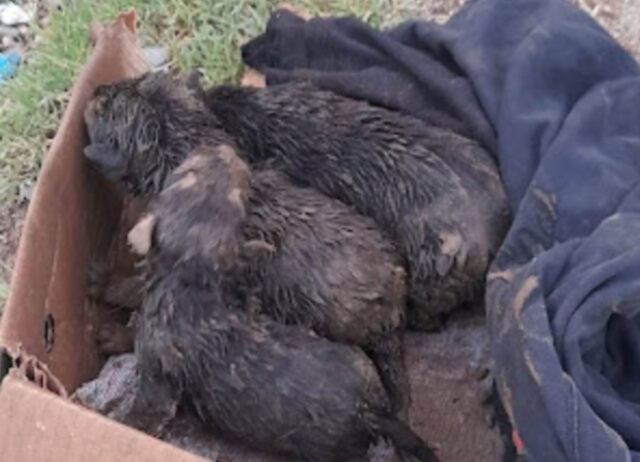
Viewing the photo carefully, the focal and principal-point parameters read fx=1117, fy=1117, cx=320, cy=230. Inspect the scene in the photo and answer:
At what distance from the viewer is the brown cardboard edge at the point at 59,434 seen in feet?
6.81

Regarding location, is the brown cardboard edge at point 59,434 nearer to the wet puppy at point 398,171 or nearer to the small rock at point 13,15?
the wet puppy at point 398,171

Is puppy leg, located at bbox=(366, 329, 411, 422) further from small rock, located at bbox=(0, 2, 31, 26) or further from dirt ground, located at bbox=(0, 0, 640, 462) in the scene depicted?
small rock, located at bbox=(0, 2, 31, 26)

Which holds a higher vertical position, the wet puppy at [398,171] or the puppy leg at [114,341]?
the wet puppy at [398,171]

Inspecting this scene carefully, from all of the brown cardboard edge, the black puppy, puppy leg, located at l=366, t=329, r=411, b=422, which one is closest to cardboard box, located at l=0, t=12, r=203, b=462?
the brown cardboard edge

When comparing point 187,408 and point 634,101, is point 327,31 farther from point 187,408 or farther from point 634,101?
point 187,408

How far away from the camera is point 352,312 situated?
2580 millimetres

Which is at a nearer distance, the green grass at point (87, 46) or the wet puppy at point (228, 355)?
the wet puppy at point (228, 355)

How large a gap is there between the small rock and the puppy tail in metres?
1.96

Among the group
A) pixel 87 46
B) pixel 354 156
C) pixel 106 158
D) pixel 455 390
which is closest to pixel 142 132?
pixel 106 158

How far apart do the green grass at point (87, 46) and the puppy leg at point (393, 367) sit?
44.3 inches

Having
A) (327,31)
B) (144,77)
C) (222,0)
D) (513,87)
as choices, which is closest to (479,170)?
(513,87)

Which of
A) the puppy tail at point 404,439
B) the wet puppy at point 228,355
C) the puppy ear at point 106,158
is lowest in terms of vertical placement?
the puppy tail at point 404,439

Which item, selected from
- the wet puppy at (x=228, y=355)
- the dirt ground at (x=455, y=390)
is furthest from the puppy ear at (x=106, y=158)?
the dirt ground at (x=455, y=390)

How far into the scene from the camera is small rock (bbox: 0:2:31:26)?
3691 mm
